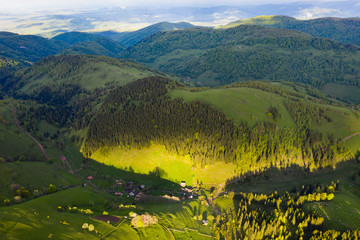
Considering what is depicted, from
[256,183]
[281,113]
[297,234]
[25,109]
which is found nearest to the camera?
[297,234]

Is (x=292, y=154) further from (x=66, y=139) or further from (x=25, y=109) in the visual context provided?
(x=25, y=109)

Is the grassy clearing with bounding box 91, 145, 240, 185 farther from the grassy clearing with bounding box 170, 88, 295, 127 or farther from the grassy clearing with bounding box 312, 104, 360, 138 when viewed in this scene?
the grassy clearing with bounding box 312, 104, 360, 138

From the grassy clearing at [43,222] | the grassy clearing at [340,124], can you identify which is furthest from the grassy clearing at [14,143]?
the grassy clearing at [340,124]

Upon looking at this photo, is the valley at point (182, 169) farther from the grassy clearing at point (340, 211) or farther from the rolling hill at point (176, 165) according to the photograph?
the rolling hill at point (176, 165)

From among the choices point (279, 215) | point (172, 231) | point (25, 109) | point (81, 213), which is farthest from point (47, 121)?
point (279, 215)

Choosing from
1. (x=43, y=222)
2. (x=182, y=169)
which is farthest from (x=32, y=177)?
(x=182, y=169)

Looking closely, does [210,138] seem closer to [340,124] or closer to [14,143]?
[340,124]
